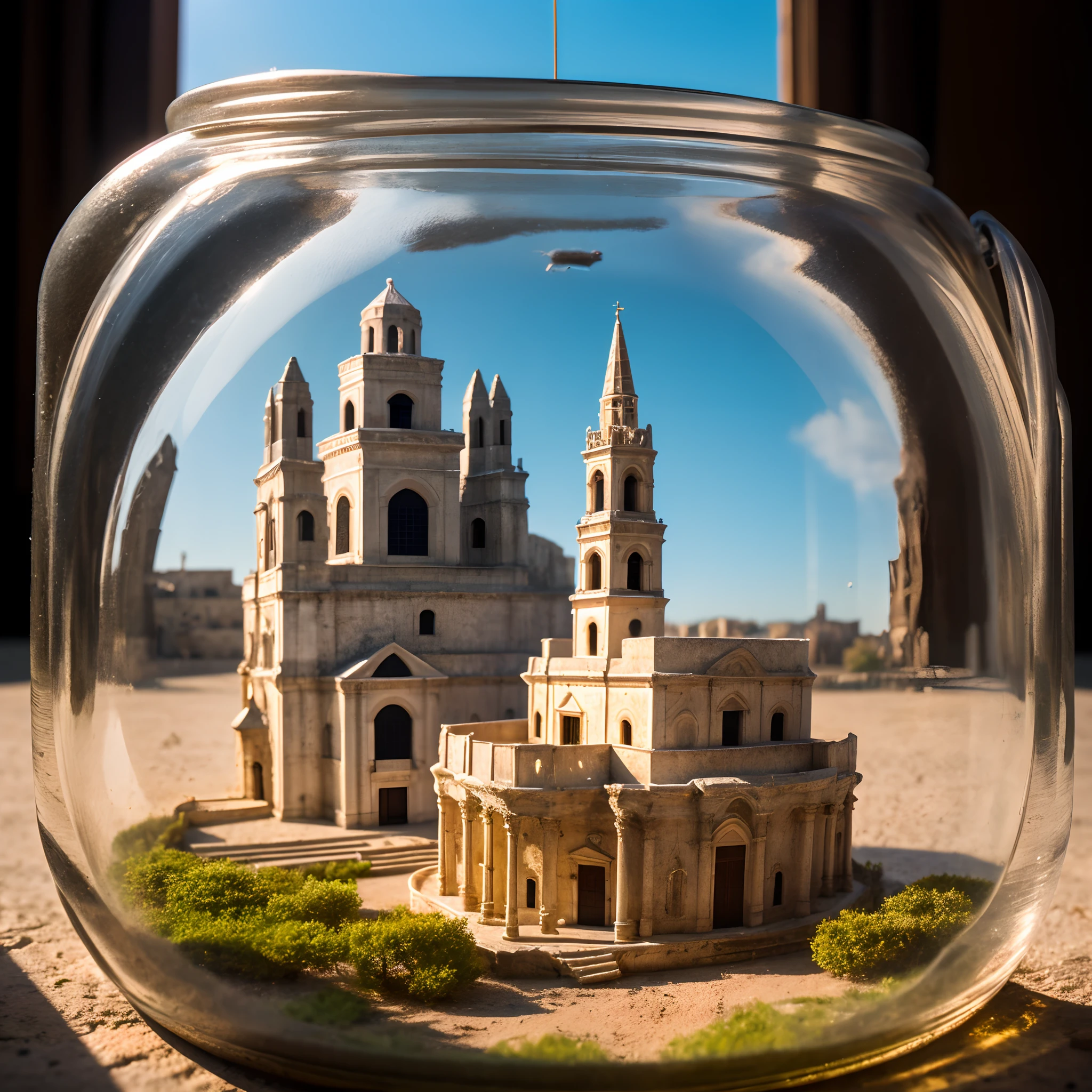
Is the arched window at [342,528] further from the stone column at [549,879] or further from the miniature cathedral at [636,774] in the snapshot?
the stone column at [549,879]

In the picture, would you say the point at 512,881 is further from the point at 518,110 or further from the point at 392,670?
the point at 518,110

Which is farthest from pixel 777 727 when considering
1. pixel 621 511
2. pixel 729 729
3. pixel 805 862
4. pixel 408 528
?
pixel 408 528

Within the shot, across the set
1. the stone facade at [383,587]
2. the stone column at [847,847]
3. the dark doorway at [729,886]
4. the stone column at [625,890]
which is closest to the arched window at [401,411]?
the stone facade at [383,587]

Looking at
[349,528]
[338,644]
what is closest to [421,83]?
[349,528]

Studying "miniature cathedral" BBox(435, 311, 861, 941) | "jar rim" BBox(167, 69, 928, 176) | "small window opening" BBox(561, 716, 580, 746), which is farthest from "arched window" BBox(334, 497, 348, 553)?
"jar rim" BBox(167, 69, 928, 176)

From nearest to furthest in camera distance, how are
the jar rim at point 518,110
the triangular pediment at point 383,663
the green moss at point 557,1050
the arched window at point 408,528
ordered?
the green moss at point 557,1050 < the jar rim at point 518,110 < the arched window at point 408,528 < the triangular pediment at point 383,663

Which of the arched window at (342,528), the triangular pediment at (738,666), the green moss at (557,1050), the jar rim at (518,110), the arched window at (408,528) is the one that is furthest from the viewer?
the arched window at (408,528)
